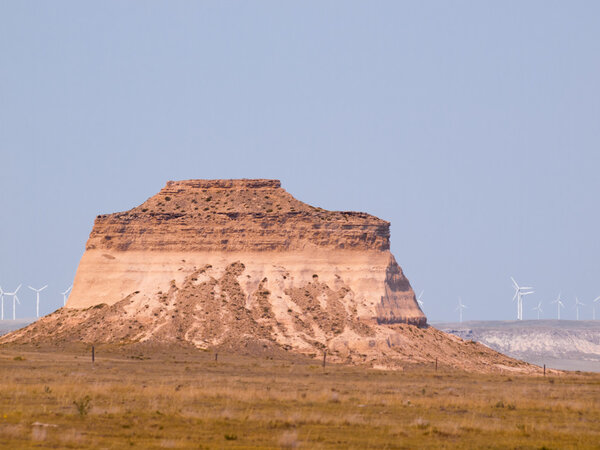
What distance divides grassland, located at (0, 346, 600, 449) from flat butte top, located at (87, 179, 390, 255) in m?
24.0

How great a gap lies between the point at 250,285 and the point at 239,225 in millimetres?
6475

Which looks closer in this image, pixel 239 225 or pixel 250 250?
pixel 250 250

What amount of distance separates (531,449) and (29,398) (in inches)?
890

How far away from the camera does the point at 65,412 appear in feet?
130

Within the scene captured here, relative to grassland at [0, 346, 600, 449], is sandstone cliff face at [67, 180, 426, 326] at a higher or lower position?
higher

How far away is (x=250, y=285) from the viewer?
314ft

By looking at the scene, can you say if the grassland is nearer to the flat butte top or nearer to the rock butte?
the rock butte

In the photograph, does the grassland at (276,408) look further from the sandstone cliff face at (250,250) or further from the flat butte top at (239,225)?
the flat butte top at (239,225)

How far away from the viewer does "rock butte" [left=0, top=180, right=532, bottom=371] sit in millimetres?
90188

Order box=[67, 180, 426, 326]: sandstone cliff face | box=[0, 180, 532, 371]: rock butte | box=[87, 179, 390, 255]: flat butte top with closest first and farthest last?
box=[0, 180, 532, 371]: rock butte, box=[67, 180, 426, 326]: sandstone cliff face, box=[87, 179, 390, 255]: flat butte top

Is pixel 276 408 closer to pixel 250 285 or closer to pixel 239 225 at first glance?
pixel 250 285

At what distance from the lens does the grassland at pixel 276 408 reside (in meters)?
33.6

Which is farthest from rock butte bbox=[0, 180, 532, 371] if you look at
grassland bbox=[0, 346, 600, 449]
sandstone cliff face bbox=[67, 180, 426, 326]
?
grassland bbox=[0, 346, 600, 449]

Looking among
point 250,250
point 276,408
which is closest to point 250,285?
point 250,250
